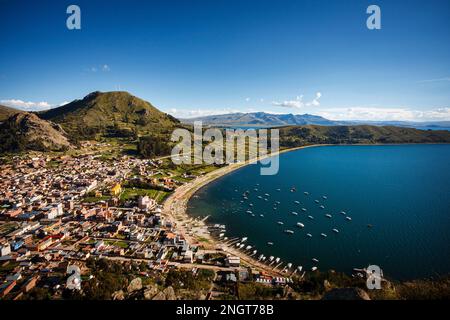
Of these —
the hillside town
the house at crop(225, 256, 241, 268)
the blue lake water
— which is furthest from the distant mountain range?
the house at crop(225, 256, 241, 268)

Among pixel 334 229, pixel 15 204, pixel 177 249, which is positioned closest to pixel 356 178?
pixel 334 229

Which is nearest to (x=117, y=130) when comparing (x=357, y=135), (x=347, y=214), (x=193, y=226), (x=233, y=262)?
(x=193, y=226)

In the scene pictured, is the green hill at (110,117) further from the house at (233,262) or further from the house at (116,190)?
the house at (233,262)

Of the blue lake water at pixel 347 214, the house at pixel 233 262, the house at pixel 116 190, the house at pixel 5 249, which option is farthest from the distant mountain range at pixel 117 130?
the house at pixel 233 262

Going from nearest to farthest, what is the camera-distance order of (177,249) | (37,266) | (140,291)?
(140,291), (37,266), (177,249)

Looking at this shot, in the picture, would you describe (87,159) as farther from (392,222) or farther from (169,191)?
(392,222)
